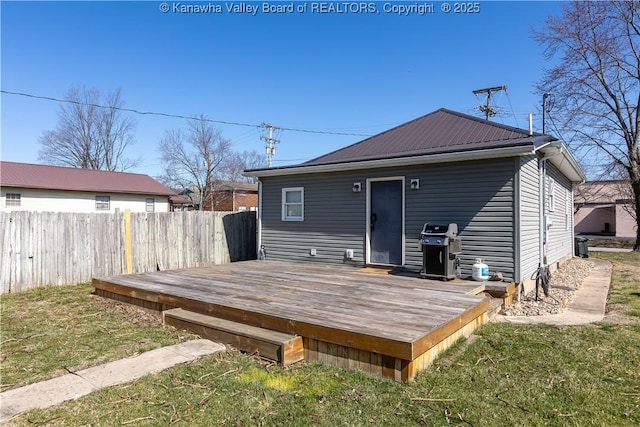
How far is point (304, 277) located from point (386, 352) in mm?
3361

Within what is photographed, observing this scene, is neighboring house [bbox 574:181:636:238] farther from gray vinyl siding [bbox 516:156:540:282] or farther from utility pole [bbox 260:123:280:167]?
gray vinyl siding [bbox 516:156:540:282]

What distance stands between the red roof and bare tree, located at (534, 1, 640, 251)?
848 inches

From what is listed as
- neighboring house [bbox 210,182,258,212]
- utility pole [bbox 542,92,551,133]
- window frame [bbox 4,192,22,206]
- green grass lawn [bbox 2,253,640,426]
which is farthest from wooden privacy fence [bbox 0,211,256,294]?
neighboring house [bbox 210,182,258,212]

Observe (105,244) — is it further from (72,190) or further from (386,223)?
(72,190)

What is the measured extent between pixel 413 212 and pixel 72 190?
19077 mm

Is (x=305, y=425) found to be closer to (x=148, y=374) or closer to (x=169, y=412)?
(x=169, y=412)

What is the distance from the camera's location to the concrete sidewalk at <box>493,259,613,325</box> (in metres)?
4.91

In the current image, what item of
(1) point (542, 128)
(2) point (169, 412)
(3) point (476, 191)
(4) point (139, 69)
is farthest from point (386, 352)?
(1) point (542, 128)

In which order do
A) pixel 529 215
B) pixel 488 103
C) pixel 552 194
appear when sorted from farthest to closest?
1. pixel 488 103
2. pixel 552 194
3. pixel 529 215

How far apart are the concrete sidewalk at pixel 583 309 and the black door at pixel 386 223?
2.44m

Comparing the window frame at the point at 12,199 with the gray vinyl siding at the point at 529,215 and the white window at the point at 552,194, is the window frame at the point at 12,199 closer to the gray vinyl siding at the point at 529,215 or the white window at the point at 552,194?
the gray vinyl siding at the point at 529,215

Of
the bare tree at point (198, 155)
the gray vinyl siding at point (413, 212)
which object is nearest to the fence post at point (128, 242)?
the gray vinyl siding at point (413, 212)

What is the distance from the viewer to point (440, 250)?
606 centimetres

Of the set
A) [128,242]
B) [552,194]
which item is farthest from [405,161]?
[128,242]
